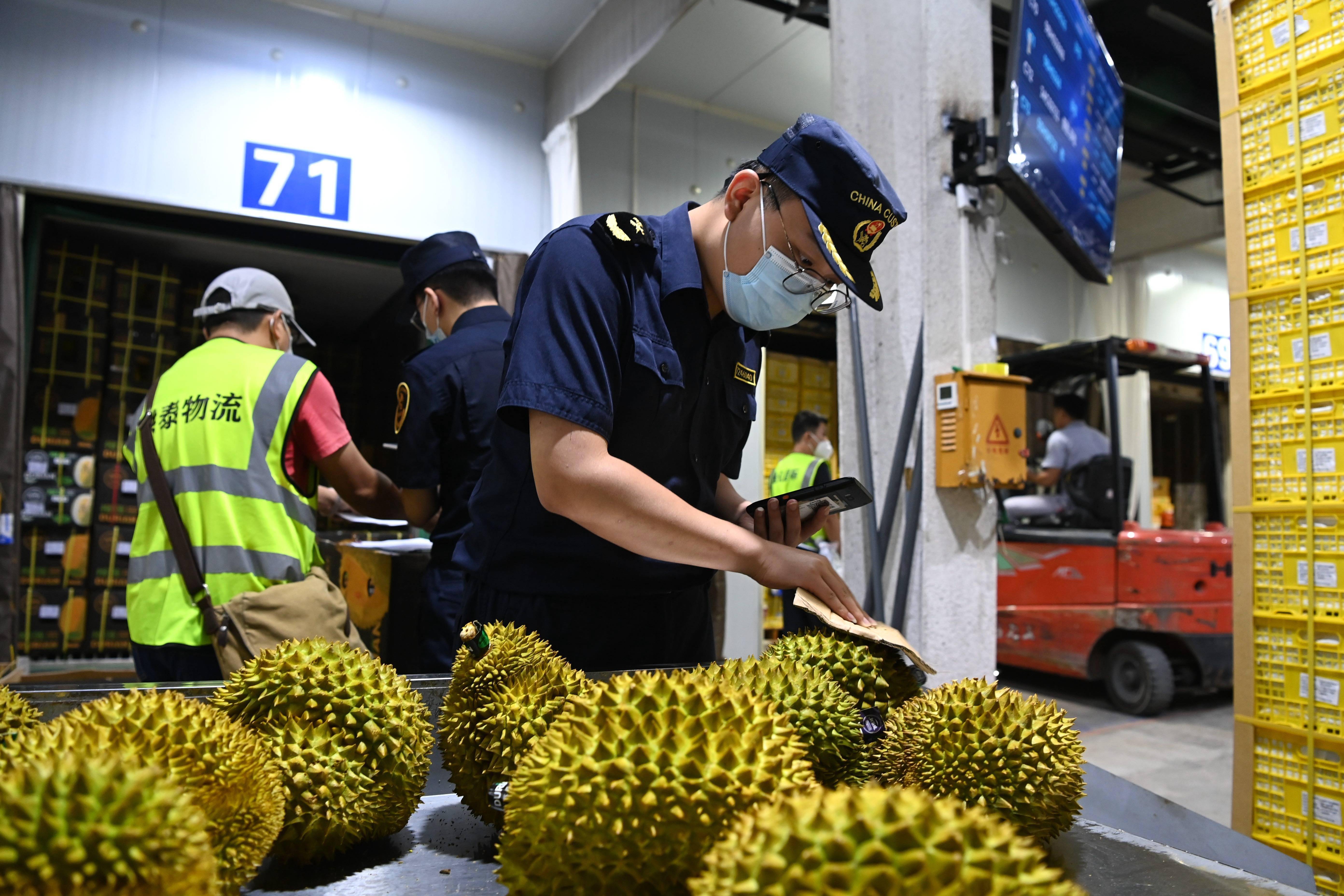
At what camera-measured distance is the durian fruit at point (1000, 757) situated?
83 cm

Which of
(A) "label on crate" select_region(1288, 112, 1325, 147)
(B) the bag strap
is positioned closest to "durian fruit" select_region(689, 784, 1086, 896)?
(B) the bag strap

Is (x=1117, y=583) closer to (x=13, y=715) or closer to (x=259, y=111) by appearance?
(x=13, y=715)

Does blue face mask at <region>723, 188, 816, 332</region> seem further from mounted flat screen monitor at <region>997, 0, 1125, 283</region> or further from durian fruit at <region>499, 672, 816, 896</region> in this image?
mounted flat screen monitor at <region>997, 0, 1125, 283</region>

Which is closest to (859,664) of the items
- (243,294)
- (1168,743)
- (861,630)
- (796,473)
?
(861,630)

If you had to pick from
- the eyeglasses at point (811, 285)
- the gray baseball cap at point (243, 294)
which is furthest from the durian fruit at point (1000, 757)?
the gray baseball cap at point (243, 294)

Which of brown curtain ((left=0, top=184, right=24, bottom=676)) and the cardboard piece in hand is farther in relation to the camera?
brown curtain ((left=0, top=184, right=24, bottom=676))

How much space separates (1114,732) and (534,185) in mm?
5961

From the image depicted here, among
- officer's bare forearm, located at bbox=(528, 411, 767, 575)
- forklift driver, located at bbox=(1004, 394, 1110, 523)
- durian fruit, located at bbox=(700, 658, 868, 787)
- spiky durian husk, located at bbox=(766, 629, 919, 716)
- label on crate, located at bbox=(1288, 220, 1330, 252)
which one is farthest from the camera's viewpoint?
forklift driver, located at bbox=(1004, 394, 1110, 523)

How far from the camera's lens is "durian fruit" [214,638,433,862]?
2.48ft

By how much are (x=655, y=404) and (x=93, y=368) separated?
20.9 feet

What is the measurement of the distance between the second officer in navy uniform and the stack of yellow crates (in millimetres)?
2518

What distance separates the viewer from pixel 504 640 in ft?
2.93

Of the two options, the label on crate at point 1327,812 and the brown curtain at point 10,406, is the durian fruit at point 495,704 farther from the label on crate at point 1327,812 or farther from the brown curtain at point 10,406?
the brown curtain at point 10,406

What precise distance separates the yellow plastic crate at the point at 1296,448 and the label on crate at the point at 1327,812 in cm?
91
